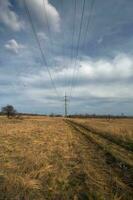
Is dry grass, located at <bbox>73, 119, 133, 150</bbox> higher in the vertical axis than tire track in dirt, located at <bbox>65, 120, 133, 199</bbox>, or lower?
higher

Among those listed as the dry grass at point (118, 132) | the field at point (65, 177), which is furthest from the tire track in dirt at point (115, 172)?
the dry grass at point (118, 132)

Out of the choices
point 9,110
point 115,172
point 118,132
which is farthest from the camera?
point 9,110

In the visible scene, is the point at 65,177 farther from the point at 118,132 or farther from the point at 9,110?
the point at 9,110

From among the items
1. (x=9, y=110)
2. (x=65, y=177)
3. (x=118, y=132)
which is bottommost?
(x=65, y=177)

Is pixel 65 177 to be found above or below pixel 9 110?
below

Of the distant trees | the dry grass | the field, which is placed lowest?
the field

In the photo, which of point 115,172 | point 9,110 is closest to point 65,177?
point 115,172

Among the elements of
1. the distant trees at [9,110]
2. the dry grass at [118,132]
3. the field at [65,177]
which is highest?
the distant trees at [9,110]

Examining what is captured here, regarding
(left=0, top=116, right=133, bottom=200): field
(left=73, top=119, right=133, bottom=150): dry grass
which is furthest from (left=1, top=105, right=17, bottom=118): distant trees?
(left=0, top=116, right=133, bottom=200): field

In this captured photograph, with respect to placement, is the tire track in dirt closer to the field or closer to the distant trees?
the field

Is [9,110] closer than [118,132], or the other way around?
[118,132]

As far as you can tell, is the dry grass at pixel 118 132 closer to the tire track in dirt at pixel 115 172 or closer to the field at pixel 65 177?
the tire track in dirt at pixel 115 172

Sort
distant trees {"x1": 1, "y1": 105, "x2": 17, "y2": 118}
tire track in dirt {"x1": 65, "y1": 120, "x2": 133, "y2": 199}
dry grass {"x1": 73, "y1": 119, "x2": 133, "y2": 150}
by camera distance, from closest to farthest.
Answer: tire track in dirt {"x1": 65, "y1": 120, "x2": 133, "y2": 199}
dry grass {"x1": 73, "y1": 119, "x2": 133, "y2": 150}
distant trees {"x1": 1, "y1": 105, "x2": 17, "y2": 118}

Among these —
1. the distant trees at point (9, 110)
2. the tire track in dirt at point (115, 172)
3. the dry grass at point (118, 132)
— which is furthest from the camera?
the distant trees at point (9, 110)
